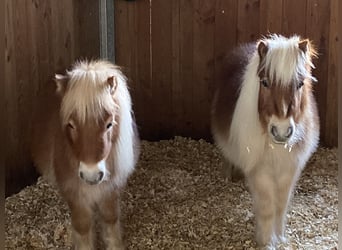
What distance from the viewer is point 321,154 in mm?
3844

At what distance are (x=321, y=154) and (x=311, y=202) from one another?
0.66 m

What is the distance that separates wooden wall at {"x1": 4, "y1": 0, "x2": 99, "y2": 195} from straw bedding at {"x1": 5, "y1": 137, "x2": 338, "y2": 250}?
20cm

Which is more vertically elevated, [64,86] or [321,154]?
[64,86]

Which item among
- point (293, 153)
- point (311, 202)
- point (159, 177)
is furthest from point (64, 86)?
point (311, 202)

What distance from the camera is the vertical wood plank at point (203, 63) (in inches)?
156

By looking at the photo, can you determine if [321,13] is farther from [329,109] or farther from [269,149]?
[269,149]

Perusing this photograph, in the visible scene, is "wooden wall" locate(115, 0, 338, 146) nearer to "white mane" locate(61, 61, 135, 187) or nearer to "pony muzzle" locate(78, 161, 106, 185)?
"white mane" locate(61, 61, 135, 187)

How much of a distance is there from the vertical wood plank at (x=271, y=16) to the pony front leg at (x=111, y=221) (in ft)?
5.83

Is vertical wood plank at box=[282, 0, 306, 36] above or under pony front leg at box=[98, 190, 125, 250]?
above

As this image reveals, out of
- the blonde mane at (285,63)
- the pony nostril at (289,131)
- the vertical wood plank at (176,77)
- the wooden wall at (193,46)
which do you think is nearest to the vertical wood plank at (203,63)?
the wooden wall at (193,46)

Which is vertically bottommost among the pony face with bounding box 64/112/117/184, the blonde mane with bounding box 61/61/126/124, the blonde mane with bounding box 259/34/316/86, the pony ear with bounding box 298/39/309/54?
the pony face with bounding box 64/112/117/184

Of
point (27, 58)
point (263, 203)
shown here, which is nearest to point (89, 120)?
point (263, 203)

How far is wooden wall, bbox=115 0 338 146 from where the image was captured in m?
3.87

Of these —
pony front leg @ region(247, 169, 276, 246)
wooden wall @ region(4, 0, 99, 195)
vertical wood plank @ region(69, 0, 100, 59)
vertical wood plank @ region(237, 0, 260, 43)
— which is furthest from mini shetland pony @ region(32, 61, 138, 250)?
vertical wood plank @ region(237, 0, 260, 43)
